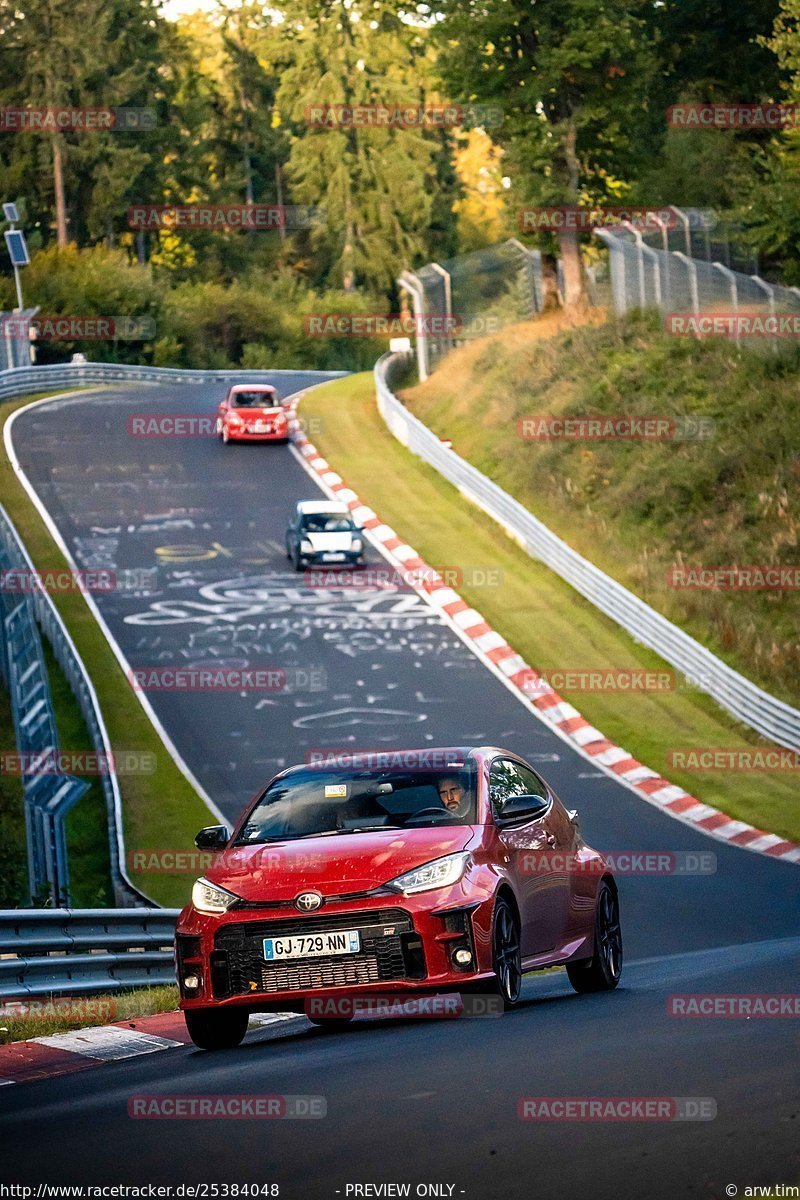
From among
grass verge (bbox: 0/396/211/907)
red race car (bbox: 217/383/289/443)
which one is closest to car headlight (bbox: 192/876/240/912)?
grass verge (bbox: 0/396/211/907)

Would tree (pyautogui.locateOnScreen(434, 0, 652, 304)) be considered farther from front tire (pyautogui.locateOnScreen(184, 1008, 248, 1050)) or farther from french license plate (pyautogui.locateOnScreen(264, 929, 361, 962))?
french license plate (pyautogui.locateOnScreen(264, 929, 361, 962))

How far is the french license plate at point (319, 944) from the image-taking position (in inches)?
376

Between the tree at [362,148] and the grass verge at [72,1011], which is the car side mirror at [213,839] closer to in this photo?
the grass verge at [72,1011]

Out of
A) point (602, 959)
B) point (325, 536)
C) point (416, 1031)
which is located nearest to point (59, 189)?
point (325, 536)

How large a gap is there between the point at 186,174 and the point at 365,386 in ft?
169

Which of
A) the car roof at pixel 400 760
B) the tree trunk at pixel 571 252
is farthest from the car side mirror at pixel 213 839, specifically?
the tree trunk at pixel 571 252

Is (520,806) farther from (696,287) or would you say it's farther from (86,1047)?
(696,287)

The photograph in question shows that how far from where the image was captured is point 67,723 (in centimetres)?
2727

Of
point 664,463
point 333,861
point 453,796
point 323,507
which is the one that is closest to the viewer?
point 333,861

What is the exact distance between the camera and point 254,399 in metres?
48.5

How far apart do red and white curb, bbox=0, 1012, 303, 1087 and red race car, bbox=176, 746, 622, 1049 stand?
0.58 meters

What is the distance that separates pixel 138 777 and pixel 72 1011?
13.7 m

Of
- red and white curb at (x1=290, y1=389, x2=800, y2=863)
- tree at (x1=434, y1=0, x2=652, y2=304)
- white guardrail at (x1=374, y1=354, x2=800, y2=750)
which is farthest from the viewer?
tree at (x1=434, y1=0, x2=652, y2=304)

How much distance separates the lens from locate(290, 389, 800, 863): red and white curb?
2317cm
